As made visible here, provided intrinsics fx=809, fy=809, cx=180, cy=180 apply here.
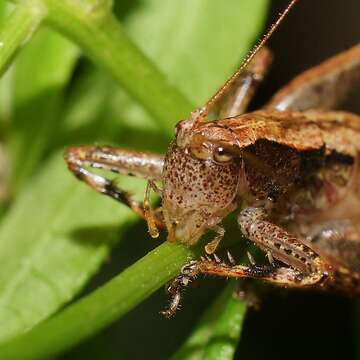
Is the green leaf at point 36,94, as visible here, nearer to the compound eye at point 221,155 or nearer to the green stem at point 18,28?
the green stem at point 18,28

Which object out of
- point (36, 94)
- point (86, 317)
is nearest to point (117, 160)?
point (36, 94)

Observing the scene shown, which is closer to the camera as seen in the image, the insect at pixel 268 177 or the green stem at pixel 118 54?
the insect at pixel 268 177

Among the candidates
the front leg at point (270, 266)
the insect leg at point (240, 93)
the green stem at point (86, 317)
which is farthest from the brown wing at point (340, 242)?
the green stem at point (86, 317)

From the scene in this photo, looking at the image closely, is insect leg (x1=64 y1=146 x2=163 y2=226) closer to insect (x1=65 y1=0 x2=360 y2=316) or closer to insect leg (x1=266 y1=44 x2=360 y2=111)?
insect (x1=65 y1=0 x2=360 y2=316)

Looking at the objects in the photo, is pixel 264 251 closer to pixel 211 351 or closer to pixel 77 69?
pixel 211 351

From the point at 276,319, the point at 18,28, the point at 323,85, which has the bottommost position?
the point at 276,319

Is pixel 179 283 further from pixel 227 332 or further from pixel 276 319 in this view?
pixel 276 319
